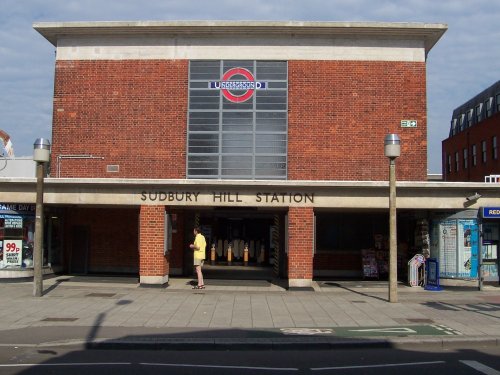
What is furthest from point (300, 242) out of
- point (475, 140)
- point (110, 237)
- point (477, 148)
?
point (475, 140)

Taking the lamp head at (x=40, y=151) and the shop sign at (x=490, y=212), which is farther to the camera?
the shop sign at (x=490, y=212)

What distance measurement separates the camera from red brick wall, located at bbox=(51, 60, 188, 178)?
1947 centimetres

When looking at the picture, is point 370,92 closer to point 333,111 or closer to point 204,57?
point 333,111

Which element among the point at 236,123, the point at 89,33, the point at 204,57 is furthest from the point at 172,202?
the point at 89,33

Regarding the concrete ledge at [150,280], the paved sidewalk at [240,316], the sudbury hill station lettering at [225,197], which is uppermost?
the sudbury hill station lettering at [225,197]

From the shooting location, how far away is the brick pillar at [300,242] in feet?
53.4

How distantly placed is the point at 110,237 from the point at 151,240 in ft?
14.4

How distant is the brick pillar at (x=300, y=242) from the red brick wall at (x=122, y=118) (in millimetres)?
4874

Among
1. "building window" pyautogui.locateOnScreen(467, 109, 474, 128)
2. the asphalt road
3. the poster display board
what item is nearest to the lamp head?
the asphalt road

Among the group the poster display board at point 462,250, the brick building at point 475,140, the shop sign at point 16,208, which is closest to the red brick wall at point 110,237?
the shop sign at point 16,208

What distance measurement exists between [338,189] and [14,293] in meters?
9.47

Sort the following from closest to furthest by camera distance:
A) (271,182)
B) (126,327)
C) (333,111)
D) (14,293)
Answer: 1. (126,327)
2. (14,293)
3. (271,182)
4. (333,111)

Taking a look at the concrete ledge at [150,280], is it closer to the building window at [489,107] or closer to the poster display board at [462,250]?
the poster display board at [462,250]

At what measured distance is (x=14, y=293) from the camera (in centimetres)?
→ 1495
